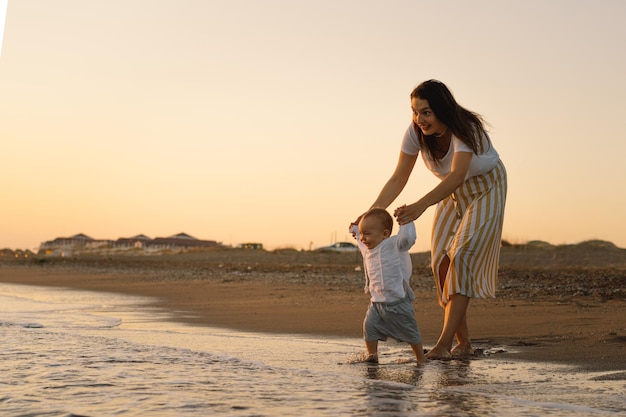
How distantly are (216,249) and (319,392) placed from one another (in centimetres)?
3519

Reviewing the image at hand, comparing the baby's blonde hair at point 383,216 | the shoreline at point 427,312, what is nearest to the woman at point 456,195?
the baby's blonde hair at point 383,216

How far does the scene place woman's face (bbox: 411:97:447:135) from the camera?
5848 mm

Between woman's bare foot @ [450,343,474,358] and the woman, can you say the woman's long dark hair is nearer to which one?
the woman

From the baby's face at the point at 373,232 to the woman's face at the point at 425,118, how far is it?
70 cm


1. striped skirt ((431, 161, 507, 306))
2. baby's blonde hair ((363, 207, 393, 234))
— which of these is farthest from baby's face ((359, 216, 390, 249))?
striped skirt ((431, 161, 507, 306))

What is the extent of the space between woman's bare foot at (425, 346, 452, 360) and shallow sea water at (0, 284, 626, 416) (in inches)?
5.6

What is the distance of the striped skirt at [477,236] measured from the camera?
6.04 meters

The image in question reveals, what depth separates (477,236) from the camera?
6.06 metres

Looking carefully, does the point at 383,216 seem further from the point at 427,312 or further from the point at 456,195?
the point at 427,312

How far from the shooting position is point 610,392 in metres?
4.32

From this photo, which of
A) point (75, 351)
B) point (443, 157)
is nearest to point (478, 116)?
point (443, 157)

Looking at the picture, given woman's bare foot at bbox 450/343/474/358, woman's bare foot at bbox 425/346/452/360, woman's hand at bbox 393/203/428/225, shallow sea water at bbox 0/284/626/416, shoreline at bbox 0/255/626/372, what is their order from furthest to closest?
1. shoreline at bbox 0/255/626/372
2. woman's bare foot at bbox 450/343/474/358
3. woman's bare foot at bbox 425/346/452/360
4. woman's hand at bbox 393/203/428/225
5. shallow sea water at bbox 0/284/626/416

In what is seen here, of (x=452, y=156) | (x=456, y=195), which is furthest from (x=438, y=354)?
(x=452, y=156)

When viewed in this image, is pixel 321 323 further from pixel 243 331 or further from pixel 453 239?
pixel 453 239
